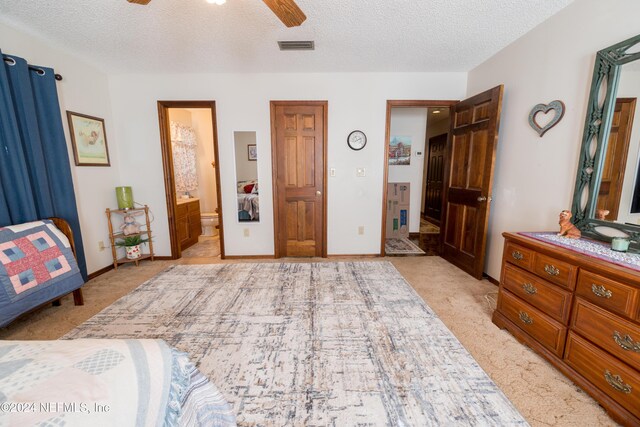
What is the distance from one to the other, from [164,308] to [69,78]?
2751 mm

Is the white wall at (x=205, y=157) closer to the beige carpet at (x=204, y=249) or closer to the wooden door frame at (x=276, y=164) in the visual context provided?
the beige carpet at (x=204, y=249)

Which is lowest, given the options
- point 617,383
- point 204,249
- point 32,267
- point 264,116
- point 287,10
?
point 204,249

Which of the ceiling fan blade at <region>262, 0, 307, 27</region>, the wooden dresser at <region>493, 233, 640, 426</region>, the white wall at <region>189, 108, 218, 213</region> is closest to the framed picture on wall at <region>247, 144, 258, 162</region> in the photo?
the ceiling fan blade at <region>262, 0, 307, 27</region>

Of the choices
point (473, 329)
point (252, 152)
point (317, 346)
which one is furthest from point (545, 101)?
point (252, 152)

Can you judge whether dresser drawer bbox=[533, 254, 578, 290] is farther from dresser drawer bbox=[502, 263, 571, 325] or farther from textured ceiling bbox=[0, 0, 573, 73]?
textured ceiling bbox=[0, 0, 573, 73]

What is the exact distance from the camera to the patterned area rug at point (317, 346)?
1229 millimetres

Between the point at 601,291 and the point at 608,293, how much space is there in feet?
0.10

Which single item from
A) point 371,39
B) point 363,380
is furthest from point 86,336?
point 371,39

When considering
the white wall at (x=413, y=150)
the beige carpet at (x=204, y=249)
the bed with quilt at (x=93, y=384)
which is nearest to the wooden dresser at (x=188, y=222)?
the beige carpet at (x=204, y=249)

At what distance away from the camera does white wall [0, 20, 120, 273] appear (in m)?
2.46

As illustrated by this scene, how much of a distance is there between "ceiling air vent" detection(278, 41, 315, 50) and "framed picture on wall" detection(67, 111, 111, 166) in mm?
2429

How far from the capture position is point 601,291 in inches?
50.6

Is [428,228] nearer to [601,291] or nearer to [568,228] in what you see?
[568,228]

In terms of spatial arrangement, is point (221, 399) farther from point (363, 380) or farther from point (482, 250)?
point (482, 250)
